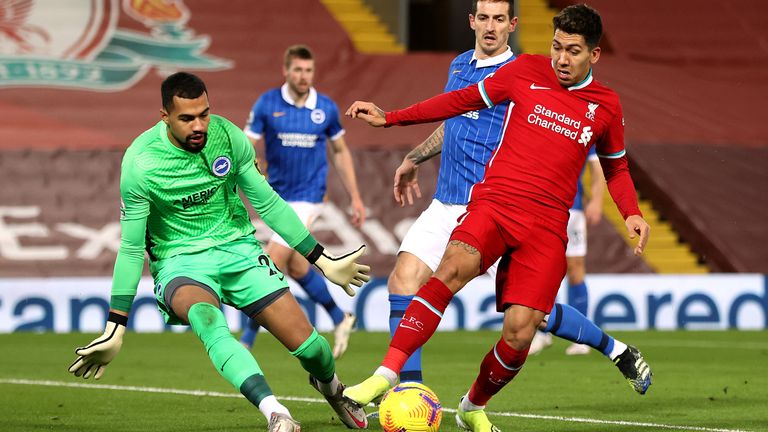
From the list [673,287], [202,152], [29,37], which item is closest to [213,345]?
[202,152]

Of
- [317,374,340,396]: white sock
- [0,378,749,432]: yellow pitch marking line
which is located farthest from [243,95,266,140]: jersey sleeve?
[317,374,340,396]: white sock

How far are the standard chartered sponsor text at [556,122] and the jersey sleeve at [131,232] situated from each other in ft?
5.86

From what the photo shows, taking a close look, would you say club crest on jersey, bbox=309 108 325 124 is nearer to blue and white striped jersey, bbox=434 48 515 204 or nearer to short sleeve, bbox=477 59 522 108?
blue and white striped jersey, bbox=434 48 515 204

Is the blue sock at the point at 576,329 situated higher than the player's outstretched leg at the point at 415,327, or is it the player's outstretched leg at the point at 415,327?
the player's outstretched leg at the point at 415,327

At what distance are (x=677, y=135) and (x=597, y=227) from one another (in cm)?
254

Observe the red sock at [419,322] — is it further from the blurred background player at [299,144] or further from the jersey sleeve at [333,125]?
the jersey sleeve at [333,125]

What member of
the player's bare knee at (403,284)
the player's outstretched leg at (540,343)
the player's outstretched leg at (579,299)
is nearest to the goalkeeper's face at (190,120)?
the player's bare knee at (403,284)

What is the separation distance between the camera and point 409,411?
560cm

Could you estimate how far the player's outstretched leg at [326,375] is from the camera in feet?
19.9

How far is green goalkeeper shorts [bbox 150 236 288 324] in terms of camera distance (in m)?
5.99

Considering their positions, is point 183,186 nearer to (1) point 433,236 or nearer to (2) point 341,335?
(1) point 433,236

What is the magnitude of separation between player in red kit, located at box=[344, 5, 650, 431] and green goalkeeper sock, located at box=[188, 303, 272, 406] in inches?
22.5

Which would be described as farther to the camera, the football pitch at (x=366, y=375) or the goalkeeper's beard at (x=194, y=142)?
the football pitch at (x=366, y=375)

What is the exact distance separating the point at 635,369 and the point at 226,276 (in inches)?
93.4
